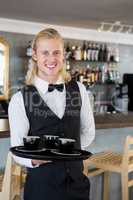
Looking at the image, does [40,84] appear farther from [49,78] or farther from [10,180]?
[10,180]

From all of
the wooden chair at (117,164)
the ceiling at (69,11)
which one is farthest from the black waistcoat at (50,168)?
the ceiling at (69,11)

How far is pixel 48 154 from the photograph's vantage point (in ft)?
4.30

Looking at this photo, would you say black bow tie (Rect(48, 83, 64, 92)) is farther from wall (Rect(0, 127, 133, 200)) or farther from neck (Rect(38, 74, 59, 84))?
A: wall (Rect(0, 127, 133, 200))

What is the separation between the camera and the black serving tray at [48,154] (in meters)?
1.28

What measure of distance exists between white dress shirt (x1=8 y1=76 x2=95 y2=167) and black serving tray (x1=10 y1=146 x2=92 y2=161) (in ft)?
0.27

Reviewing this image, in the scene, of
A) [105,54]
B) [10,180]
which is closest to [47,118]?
[10,180]

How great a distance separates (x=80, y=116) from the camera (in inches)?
59.9

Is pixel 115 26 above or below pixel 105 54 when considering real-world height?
above

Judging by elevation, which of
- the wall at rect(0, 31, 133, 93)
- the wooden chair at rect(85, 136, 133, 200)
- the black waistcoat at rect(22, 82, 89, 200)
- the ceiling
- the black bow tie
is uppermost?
the ceiling

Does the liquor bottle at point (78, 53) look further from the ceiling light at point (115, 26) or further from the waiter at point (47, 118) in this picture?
the waiter at point (47, 118)

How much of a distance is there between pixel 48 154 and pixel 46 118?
0.16m

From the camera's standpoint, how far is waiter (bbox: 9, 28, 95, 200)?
4.61 feet

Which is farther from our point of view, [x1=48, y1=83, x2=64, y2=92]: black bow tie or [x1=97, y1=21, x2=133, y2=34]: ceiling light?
[x1=97, y1=21, x2=133, y2=34]: ceiling light

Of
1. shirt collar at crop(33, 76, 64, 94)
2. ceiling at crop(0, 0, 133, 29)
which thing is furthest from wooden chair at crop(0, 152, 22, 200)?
ceiling at crop(0, 0, 133, 29)
